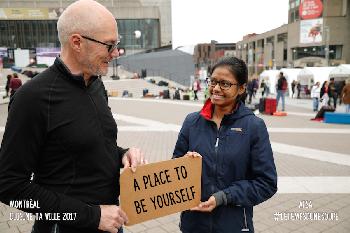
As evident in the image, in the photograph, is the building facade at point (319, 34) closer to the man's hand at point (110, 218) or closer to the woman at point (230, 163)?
the woman at point (230, 163)

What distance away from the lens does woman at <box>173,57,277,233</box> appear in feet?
7.29

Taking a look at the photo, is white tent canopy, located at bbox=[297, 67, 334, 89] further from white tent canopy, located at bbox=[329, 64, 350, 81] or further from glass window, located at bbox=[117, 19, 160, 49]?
glass window, located at bbox=[117, 19, 160, 49]

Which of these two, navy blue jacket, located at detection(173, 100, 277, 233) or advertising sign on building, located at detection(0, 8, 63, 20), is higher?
advertising sign on building, located at detection(0, 8, 63, 20)

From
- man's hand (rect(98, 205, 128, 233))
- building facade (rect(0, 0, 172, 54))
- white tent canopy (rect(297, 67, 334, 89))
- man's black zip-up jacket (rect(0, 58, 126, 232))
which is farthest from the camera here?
building facade (rect(0, 0, 172, 54))

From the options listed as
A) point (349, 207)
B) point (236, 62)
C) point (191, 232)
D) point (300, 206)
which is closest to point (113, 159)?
point (191, 232)

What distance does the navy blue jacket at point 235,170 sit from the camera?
223 centimetres

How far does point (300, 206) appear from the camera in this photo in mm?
5055

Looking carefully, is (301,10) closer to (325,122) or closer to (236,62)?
(325,122)

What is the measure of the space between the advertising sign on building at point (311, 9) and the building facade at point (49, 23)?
30.1m

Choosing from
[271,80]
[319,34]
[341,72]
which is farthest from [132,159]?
[319,34]

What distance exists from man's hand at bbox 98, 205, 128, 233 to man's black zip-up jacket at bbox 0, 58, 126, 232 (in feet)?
0.11

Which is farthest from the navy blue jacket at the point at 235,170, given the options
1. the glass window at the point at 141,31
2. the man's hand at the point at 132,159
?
the glass window at the point at 141,31

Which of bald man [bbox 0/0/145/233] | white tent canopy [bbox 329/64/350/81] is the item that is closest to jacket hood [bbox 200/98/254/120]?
bald man [bbox 0/0/145/233]

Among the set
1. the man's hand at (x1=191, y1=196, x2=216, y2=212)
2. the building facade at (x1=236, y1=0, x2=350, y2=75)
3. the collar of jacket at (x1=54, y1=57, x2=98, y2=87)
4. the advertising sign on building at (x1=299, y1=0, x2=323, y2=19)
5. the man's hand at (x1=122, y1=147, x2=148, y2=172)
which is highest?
the advertising sign on building at (x1=299, y1=0, x2=323, y2=19)
